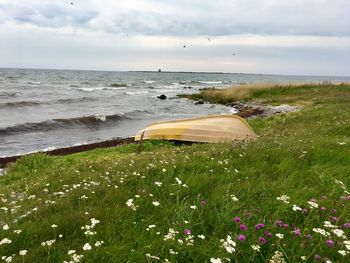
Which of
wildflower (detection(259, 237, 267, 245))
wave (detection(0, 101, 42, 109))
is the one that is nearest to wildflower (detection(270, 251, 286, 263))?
wildflower (detection(259, 237, 267, 245))

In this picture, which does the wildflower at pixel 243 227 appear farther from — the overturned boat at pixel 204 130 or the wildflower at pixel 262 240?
the overturned boat at pixel 204 130

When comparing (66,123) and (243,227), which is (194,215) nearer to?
(243,227)

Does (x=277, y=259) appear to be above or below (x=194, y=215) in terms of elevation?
above

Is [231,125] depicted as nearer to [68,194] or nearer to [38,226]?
[68,194]

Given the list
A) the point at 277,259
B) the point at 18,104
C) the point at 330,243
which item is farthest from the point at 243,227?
the point at 18,104

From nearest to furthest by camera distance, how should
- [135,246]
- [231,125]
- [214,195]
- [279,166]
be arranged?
[135,246], [214,195], [279,166], [231,125]

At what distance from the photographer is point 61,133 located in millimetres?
32500

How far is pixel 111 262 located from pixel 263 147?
6593 mm

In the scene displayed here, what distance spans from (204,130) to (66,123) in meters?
19.7

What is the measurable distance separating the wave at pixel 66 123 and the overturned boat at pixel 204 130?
14.3 metres

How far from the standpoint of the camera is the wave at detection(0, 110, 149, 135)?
32.7 metres

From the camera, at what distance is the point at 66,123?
123 ft

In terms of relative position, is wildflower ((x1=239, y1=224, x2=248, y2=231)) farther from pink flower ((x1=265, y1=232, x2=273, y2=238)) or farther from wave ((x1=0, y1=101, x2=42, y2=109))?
wave ((x1=0, y1=101, x2=42, y2=109))

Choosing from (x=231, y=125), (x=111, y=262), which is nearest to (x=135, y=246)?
(x=111, y=262)
